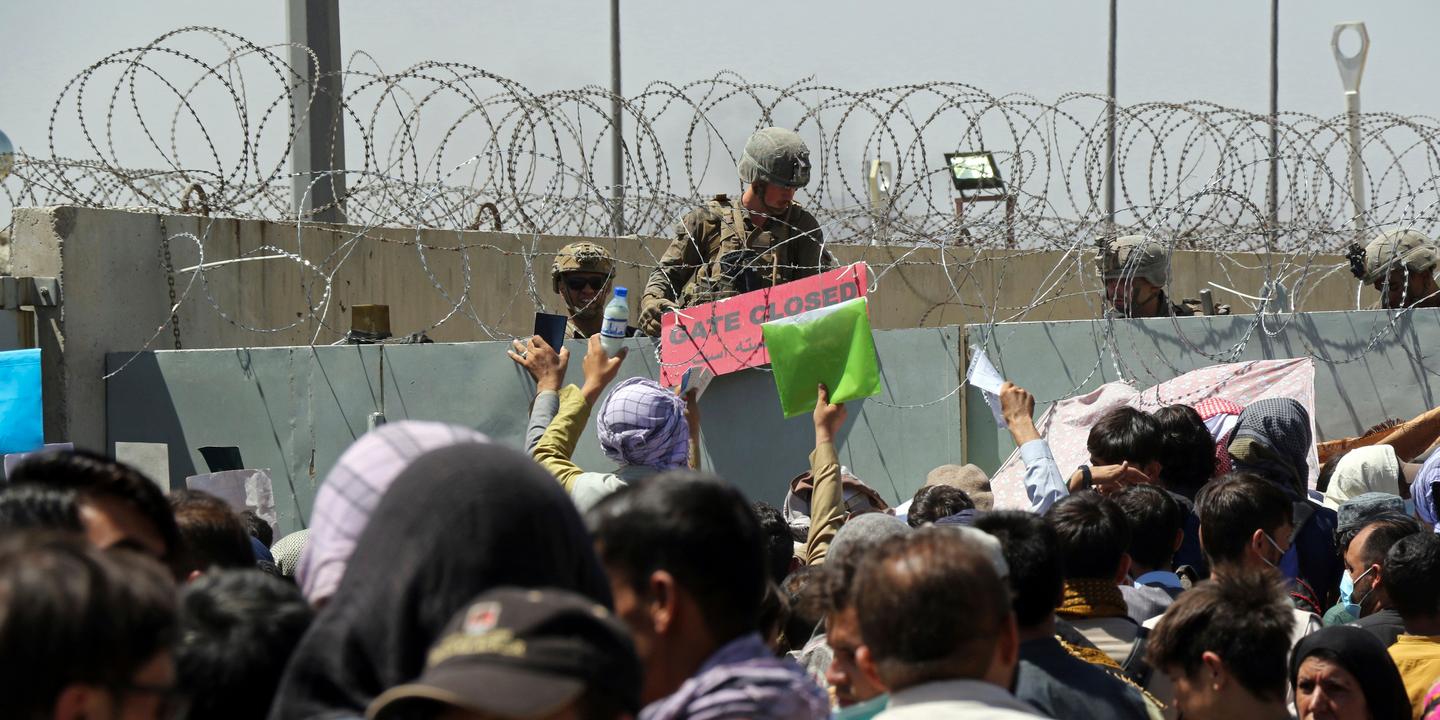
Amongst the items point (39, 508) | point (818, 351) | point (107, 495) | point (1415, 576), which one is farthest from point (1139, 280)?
point (39, 508)

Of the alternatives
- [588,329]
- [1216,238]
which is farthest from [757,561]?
[1216,238]

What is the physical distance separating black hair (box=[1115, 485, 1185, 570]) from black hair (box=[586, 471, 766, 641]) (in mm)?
2044

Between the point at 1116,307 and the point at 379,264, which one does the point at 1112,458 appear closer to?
the point at 1116,307

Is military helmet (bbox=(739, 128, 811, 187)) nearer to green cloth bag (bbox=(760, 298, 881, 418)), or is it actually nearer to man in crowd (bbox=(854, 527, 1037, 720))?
green cloth bag (bbox=(760, 298, 881, 418))

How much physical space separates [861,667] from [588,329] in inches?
183

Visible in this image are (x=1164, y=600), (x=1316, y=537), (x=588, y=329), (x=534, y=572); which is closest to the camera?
(x=534, y=572)

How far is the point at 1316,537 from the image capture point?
430cm

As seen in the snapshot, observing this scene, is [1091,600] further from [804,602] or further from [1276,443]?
[1276,443]

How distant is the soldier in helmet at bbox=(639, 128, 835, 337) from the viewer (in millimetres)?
6090

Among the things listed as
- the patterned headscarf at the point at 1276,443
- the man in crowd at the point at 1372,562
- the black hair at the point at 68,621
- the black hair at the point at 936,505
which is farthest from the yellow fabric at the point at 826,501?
the black hair at the point at 68,621

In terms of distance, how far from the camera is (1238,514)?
3680 mm

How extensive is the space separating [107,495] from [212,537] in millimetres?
506

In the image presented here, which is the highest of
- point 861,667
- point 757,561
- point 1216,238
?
point 1216,238

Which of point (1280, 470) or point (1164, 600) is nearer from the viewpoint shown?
point (1164, 600)
